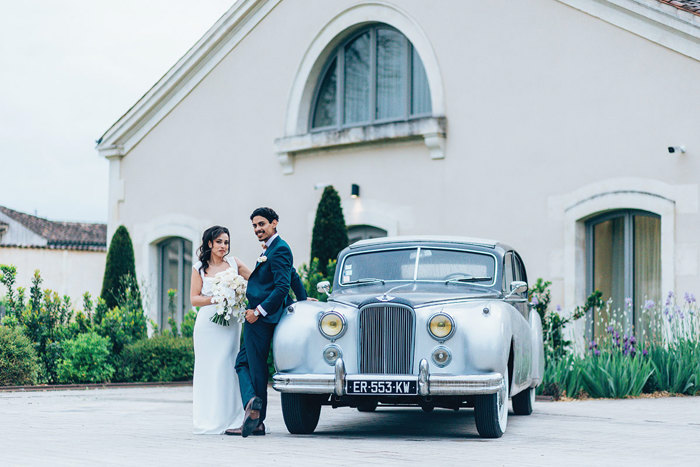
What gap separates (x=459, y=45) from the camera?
15898 millimetres

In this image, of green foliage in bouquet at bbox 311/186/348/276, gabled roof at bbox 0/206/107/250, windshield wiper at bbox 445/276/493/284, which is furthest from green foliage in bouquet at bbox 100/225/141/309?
gabled roof at bbox 0/206/107/250

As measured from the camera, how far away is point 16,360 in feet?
43.2

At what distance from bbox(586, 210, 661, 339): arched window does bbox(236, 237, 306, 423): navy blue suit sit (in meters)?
6.90

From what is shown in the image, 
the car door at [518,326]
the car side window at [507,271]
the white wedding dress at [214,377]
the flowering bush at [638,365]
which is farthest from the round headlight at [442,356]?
the flowering bush at [638,365]

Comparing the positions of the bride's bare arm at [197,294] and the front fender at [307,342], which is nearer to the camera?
the front fender at [307,342]

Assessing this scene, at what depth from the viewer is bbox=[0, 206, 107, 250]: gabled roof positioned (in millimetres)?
44938

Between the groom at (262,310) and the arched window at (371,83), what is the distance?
8.66 meters

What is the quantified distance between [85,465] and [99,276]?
33.3 meters

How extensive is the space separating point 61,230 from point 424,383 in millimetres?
42212

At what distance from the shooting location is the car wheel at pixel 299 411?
8062 mm

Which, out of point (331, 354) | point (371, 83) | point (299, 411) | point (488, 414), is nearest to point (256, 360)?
point (299, 411)

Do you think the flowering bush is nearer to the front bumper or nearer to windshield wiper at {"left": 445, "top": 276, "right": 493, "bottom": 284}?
windshield wiper at {"left": 445, "top": 276, "right": 493, "bottom": 284}

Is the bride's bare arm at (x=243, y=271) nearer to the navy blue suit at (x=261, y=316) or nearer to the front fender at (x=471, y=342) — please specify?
the navy blue suit at (x=261, y=316)

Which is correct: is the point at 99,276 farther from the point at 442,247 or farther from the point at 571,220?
the point at 442,247
